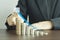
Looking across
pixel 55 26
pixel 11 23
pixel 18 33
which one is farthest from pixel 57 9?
pixel 18 33

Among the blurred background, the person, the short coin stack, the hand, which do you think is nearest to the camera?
the short coin stack

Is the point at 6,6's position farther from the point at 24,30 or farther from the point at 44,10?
the point at 24,30

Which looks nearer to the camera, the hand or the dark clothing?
the hand

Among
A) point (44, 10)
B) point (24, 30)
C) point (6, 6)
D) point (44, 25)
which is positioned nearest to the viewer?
point (24, 30)

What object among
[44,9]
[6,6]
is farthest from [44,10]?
[6,6]

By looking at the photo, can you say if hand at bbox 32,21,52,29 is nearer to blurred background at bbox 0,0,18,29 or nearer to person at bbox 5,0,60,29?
person at bbox 5,0,60,29

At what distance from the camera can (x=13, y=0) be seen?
2092mm

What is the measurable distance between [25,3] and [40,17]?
24 cm

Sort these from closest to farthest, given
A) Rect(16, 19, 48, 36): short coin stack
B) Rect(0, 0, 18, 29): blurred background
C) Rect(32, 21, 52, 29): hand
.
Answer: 1. Rect(16, 19, 48, 36): short coin stack
2. Rect(32, 21, 52, 29): hand
3. Rect(0, 0, 18, 29): blurred background

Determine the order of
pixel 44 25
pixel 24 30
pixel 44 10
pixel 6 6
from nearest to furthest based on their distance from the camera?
1. pixel 24 30
2. pixel 44 25
3. pixel 44 10
4. pixel 6 6

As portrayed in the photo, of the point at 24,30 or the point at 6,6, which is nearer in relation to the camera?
the point at 24,30

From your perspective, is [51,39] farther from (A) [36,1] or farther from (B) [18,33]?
(A) [36,1]

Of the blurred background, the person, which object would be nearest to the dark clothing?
the person

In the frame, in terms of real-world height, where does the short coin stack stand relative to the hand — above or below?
above
